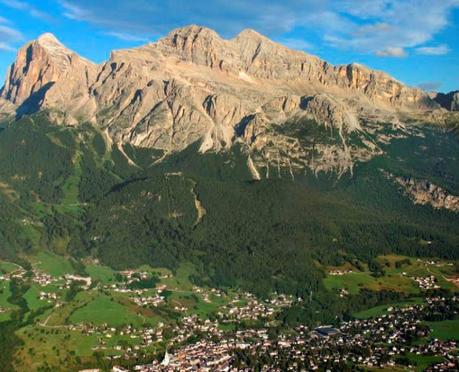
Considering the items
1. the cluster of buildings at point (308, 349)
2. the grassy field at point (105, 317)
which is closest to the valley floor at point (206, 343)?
the grassy field at point (105, 317)

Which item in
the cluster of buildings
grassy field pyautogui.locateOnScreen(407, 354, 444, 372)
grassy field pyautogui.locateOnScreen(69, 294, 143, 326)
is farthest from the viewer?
grassy field pyautogui.locateOnScreen(69, 294, 143, 326)

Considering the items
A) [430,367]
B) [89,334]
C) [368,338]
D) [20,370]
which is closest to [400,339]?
[368,338]

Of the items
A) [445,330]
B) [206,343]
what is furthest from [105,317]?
[445,330]

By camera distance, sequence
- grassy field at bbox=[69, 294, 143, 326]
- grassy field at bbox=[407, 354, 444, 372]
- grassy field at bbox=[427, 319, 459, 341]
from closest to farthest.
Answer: grassy field at bbox=[407, 354, 444, 372] → grassy field at bbox=[427, 319, 459, 341] → grassy field at bbox=[69, 294, 143, 326]

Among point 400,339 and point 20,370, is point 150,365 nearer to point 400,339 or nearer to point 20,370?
point 20,370

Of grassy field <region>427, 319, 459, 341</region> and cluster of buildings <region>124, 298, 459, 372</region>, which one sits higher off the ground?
grassy field <region>427, 319, 459, 341</region>

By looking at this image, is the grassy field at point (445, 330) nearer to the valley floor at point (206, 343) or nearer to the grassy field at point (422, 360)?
the valley floor at point (206, 343)

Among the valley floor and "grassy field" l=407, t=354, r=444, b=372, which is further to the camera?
the valley floor

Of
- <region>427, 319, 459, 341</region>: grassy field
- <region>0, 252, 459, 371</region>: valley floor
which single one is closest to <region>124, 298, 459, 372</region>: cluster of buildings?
<region>0, 252, 459, 371</region>: valley floor

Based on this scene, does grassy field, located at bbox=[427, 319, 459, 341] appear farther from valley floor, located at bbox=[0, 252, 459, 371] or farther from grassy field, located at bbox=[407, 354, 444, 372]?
grassy field, located at bbox=[407, 354, 444, 372]
